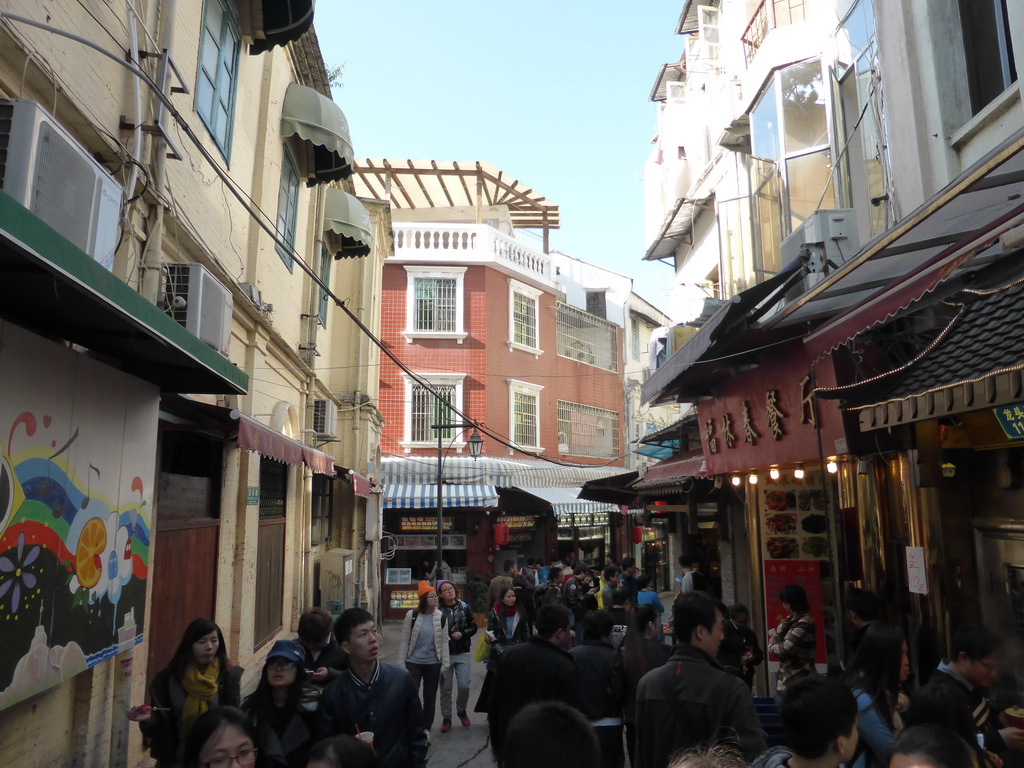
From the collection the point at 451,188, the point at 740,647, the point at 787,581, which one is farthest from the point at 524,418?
the point at 740,647

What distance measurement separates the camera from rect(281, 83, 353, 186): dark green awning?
1139 centimetres

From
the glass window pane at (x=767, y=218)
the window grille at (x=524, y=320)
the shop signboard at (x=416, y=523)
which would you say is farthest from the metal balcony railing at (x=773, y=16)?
the shop signboard at (x=416, y=523)

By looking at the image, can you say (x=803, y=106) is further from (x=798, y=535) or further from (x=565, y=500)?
(x=565, y=500)

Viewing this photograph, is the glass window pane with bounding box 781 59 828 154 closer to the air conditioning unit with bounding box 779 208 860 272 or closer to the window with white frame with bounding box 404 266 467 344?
the air conditioning unit with bounding box 779 208 860 272

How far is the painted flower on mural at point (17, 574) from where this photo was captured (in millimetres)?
4098

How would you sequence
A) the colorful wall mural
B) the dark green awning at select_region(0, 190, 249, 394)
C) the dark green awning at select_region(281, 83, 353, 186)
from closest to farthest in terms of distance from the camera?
1. the dark green awning at select_region(0, 190, 249, 394)
2. the colorful wall mural
3. the dark green awning at select_region(281, 83, 353, 186)

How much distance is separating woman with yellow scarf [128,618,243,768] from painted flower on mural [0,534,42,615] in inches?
33.9

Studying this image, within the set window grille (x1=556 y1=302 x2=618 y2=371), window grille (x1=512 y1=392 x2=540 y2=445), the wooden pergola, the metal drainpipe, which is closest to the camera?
the metal drainpipe

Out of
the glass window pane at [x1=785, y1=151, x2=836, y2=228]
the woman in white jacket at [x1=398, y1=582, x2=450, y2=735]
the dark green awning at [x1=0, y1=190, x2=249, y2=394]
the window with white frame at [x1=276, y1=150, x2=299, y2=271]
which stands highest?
the window with white frame at [x1=276, y1=150, x2=299, y2=271]

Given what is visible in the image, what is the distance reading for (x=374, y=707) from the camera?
421 cm

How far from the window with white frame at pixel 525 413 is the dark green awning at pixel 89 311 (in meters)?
20.4

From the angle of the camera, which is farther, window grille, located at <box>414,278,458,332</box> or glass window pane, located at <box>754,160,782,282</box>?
window grille, located at <box>414,278,458,332</box>

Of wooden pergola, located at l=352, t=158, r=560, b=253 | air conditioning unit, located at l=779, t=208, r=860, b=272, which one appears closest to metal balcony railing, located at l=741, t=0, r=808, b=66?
air conditioning unit, located at l=779, t=208, r=860, b=272

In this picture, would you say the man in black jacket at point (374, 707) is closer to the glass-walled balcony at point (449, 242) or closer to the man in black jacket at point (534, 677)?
the man in black jacket at point (534, 677)
